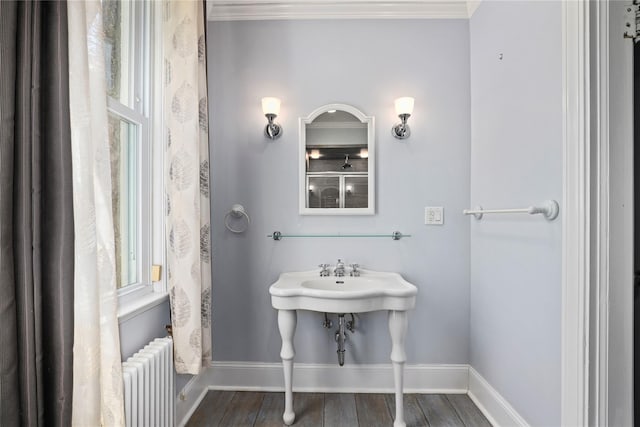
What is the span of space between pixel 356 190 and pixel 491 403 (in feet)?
4.51

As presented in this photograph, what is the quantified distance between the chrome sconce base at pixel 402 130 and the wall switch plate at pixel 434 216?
1.57 feet

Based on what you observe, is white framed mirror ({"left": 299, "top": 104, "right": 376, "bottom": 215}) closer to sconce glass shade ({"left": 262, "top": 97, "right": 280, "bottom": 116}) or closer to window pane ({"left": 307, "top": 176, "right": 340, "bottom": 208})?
window pane ({"left": 307, "top": 176, "right": 340, "bottom": 208})

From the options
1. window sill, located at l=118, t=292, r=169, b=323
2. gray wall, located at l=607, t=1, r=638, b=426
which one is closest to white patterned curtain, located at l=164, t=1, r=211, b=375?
window sill, located at l=118, t=292, r=169, b=323

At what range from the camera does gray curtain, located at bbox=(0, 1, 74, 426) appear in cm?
66

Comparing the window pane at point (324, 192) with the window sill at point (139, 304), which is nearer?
the window sill at point (139, 304)

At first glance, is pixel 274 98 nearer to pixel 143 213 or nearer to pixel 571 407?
pixel 143 213

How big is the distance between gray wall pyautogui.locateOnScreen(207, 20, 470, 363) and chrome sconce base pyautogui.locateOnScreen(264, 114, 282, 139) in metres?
0.04

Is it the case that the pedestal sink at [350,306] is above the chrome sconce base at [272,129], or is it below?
below

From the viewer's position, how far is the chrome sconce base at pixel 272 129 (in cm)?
185

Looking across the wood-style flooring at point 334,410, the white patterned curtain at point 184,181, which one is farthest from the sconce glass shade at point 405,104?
the wood-style flooring at point 334,410

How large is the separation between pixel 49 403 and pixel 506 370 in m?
1.82

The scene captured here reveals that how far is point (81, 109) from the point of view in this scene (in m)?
0.77

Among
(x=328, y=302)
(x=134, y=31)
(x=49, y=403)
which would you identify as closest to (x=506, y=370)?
(x=328, y=302)

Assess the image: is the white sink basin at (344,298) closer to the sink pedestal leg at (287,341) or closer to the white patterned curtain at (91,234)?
the sink pedestal leg at (287,341)
